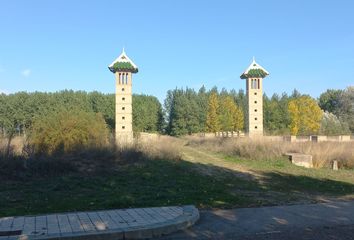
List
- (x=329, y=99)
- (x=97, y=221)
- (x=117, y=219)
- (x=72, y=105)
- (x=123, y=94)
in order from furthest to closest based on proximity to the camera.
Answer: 1. (x=329, y=99)
2. (x=72, y=105)
3. (x=123, y=94)
4. (x=117, y=219)
5. (x=97, y=221)

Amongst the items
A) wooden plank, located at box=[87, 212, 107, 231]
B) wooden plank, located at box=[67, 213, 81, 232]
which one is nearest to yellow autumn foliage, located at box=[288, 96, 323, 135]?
wooden plank, located at box=[87, 212, 107, 231]

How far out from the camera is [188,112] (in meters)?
71.1

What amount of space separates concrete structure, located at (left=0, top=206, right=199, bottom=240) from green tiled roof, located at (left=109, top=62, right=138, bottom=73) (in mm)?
26949

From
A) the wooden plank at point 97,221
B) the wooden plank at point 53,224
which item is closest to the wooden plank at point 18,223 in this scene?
the wooden plank at point 53,224

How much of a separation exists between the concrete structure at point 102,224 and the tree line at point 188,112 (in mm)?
57022

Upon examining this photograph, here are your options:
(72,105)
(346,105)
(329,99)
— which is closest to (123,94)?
(72,105)

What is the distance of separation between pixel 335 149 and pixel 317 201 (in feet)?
43.1

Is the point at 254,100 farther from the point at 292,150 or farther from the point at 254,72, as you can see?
the point at 292,150

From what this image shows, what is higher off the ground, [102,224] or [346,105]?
[346,105]

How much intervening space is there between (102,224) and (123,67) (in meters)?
28.3

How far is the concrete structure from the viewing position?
6.88m

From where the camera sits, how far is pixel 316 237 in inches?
282

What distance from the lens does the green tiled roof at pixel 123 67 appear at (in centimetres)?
3513

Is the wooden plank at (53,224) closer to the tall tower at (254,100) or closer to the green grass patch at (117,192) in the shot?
the green grass patch at (117,192)
